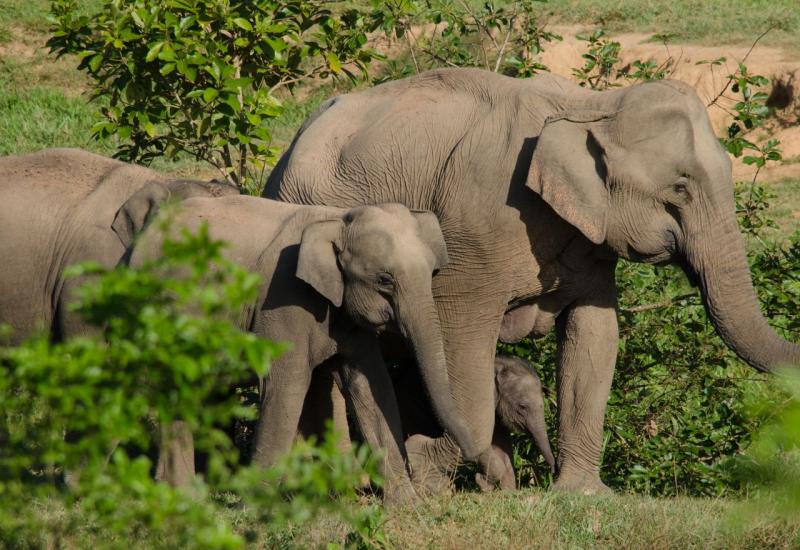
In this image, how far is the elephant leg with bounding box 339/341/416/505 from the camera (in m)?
6.97

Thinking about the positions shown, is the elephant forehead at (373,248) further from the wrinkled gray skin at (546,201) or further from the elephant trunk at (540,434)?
the elephant trunk at (540,434)

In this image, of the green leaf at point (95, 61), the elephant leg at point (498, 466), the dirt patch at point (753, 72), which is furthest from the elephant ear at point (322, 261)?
the dirt patch at point (753, 72)

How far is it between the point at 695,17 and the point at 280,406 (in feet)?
43.6

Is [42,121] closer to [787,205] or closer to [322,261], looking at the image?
[787,205]

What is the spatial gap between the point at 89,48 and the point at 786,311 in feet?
14.3

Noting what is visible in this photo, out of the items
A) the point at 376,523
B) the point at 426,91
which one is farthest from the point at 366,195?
the point at 376,523

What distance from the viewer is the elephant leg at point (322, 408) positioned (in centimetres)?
755

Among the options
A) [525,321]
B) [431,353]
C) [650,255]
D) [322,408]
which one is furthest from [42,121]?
[650,255]

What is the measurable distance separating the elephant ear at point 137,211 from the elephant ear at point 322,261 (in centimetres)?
90

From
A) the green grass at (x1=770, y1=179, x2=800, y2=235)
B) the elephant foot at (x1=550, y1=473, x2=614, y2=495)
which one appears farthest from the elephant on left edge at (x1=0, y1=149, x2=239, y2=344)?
the green grass at (x1=770, y1=179, x2=800, y2=235)

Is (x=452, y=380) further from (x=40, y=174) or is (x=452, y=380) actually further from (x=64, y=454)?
(x=64, y=454)

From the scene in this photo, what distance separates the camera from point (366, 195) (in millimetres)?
7516

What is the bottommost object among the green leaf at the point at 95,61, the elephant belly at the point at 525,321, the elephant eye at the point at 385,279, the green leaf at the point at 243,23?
the elephant belly at the point at 525,321

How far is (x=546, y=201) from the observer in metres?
6.82
